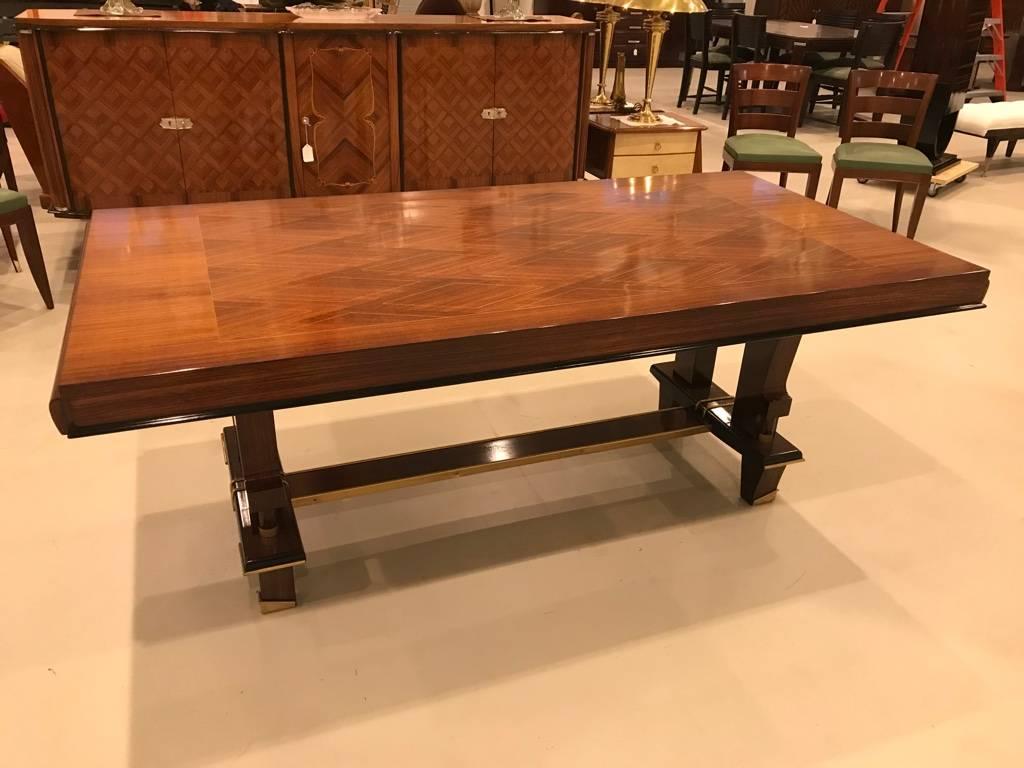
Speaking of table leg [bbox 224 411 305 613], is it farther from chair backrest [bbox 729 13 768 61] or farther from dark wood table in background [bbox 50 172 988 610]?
chair backrest [bbox 729 13 768 61]

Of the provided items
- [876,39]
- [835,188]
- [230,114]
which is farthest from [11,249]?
[876,39]

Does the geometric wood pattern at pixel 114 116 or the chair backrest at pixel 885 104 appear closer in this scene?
the geometric wood pattern at pixel 114 116

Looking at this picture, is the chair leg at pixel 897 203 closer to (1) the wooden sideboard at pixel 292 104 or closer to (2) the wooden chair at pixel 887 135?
(2) the wooden chair at pixel 887 135

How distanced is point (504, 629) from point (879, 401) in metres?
1.78

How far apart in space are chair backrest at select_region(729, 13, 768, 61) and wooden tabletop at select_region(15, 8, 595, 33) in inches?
126

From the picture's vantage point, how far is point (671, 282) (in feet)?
6.11

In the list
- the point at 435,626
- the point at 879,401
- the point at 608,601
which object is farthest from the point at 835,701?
the point at 879,401

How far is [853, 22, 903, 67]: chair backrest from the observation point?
6.56 m

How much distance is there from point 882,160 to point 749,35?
308 cm

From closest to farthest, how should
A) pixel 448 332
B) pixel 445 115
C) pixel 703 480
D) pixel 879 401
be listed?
pixel 448 332 < pixel 703 480 < pixel 879 401 < pixel 445 115

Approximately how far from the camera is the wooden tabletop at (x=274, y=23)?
10.7 feet

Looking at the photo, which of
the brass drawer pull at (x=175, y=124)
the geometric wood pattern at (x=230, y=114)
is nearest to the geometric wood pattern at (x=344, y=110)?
the geometric wood pattern at (x=230, y=114)

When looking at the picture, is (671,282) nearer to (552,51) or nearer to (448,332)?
(448,332)

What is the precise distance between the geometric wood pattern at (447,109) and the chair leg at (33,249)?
5.26 ft
